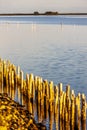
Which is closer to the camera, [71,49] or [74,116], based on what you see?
[74,116]

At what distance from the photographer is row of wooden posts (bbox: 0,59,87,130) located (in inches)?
526

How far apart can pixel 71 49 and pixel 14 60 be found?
12.1 metres

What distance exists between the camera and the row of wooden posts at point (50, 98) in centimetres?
1335

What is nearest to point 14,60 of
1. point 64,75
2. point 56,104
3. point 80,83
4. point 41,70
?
point 41,70

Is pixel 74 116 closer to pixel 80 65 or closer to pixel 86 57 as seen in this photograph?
pixel 80 65

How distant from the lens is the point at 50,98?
14836 millimetres

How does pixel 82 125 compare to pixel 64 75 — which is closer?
pixel 82 125

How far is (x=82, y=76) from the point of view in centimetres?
2967

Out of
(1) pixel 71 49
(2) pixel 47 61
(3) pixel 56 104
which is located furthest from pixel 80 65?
(3) pixel 56 104

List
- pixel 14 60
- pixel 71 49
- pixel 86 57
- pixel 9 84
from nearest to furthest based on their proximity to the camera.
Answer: pixel 9 84, pixel 14 60, pixel 86 57, pixel 71 49

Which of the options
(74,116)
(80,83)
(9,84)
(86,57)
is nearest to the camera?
(74,116)

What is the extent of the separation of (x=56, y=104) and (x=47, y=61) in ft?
78.0

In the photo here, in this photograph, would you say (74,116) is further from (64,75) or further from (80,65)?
(80,65)

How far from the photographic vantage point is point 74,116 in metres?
13.4
